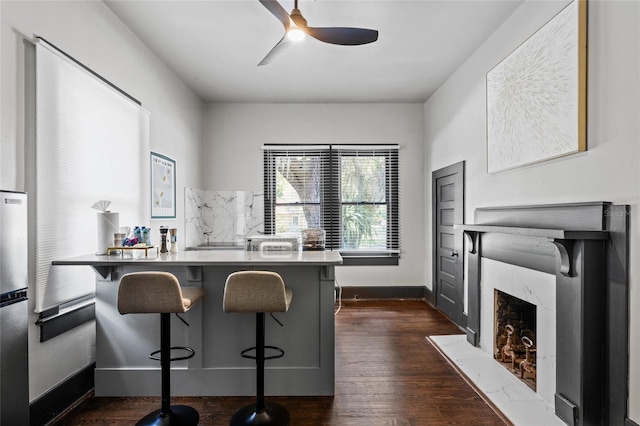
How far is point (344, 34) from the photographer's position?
2189 millimetres

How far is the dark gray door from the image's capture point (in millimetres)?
3752

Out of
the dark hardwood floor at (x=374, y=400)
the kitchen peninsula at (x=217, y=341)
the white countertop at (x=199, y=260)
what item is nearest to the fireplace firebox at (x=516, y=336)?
the dark hardwood floor at (x=374, y=400)

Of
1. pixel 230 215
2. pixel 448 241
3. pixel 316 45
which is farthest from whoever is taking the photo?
pixel 230 215

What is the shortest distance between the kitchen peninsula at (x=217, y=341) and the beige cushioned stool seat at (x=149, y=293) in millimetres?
471

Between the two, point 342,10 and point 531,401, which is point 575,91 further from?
point 531,401

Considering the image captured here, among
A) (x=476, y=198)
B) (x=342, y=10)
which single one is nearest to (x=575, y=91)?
(x=476, y=198)

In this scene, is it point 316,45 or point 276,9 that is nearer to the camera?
point 276,9

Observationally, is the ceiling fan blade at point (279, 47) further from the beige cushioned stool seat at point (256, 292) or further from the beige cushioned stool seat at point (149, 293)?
the beige cushioned stool seat at point (149, 293)

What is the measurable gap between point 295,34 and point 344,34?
316 millimetres

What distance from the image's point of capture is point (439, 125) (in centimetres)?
433

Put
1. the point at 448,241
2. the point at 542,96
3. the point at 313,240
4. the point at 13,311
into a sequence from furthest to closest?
1. the point at 448,241
2. the point at 313,240
3. the point at 542,96
4. the point at 13,311

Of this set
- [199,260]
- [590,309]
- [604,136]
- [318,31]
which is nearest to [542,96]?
[604,136]

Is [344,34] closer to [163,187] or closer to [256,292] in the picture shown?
[256,292]

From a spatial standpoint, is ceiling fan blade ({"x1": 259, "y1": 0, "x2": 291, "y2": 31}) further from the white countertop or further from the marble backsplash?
the marble backsplash
